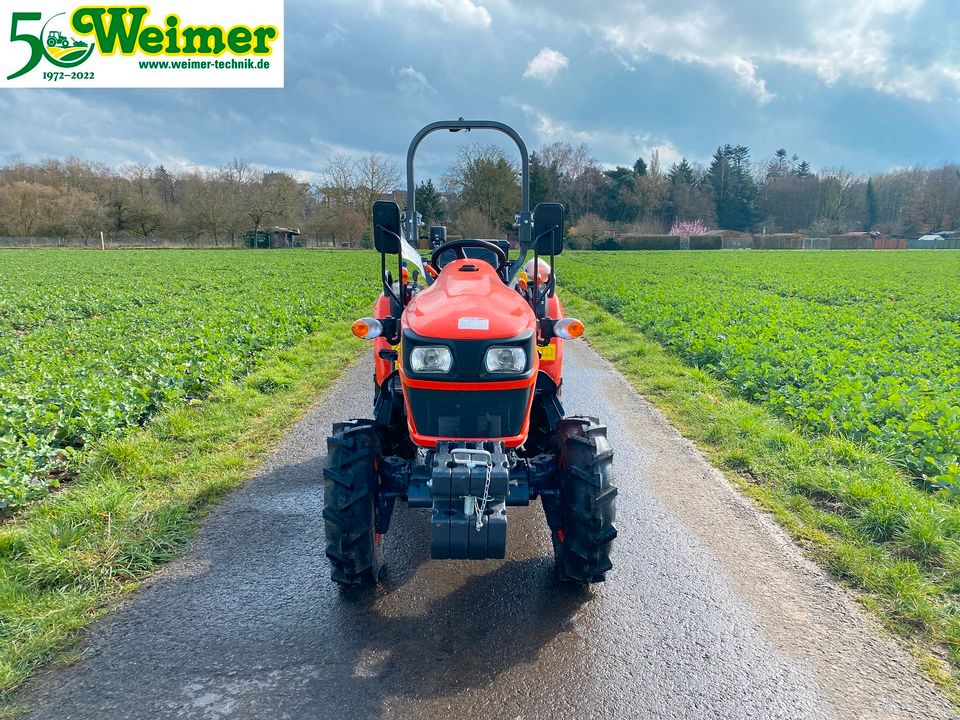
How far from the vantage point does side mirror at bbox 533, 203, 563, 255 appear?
332cm

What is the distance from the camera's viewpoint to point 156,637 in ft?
8.57

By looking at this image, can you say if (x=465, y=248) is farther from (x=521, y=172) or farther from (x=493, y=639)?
(x=493, y=639)

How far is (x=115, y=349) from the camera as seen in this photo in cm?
784

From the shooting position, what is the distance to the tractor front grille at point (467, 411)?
2.63 meters

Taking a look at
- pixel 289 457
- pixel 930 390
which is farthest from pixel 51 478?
pixel 930 390

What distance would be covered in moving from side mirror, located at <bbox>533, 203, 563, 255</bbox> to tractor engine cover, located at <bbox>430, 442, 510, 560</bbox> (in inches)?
55.4

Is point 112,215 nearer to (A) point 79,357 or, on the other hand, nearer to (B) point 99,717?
(A) point 79,357

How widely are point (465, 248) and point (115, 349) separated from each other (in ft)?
20.1

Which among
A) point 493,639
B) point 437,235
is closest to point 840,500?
point 493,639

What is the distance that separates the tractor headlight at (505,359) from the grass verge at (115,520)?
2.19 metres

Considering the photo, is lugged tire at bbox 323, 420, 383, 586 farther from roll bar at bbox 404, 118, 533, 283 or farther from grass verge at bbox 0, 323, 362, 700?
roll bar at bbox 404, 118, 533, 283

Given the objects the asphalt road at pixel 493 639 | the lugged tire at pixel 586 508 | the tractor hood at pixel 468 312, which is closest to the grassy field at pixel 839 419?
the asphalt road at pixel 493 639

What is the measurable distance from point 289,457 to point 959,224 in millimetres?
100504

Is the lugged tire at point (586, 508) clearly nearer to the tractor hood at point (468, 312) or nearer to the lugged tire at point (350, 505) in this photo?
the tractor hood at point (468, 312)
